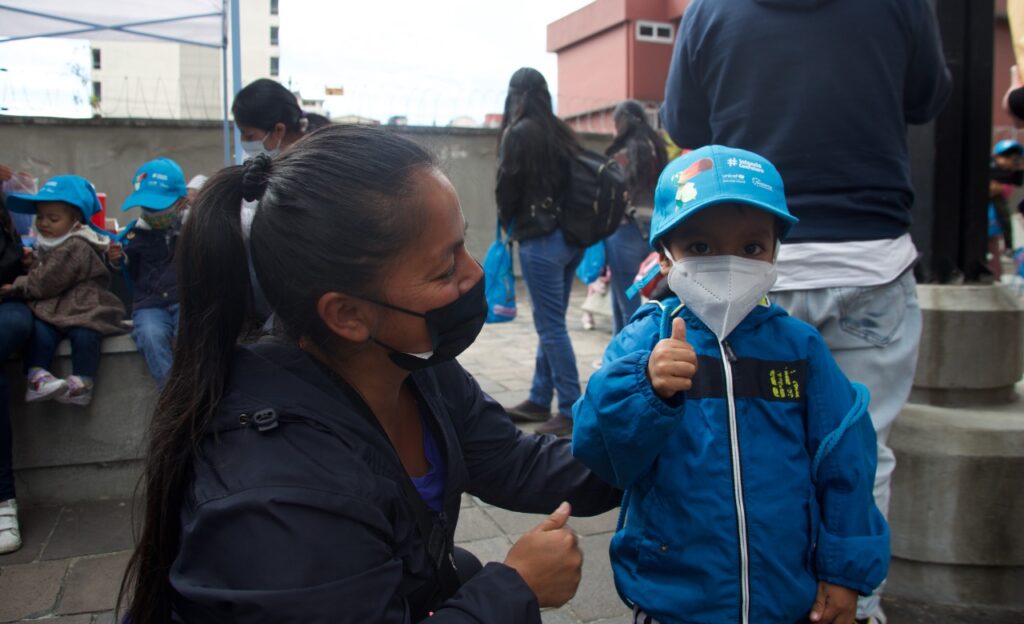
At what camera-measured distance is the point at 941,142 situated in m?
3.09

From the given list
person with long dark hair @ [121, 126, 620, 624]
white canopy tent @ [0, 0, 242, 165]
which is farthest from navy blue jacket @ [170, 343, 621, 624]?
white canopy tent @ [0, 0, 242, 165]

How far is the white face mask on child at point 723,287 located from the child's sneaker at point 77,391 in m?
2.82

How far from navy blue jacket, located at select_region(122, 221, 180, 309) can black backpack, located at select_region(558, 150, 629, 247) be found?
6.44 feet

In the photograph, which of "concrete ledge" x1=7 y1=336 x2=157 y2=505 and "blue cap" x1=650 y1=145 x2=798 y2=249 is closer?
"blue cap" x1=650 y1=145 x2=798 y2=249

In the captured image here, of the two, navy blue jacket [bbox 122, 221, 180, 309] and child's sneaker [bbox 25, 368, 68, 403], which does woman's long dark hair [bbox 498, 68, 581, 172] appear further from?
child's sneaker [bbox 25, 368, 68, 403]

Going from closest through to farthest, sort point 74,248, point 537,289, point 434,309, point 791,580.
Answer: point 434,309, point 791,580, point 74,248, point 537,289

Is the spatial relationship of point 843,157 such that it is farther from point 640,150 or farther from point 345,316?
point 640,150

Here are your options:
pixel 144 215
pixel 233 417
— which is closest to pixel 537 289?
pixel 144 215

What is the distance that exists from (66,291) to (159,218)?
61cm

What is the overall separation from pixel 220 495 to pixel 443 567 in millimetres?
473

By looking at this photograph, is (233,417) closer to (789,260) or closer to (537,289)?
(789,260)

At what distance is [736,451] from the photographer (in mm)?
1638

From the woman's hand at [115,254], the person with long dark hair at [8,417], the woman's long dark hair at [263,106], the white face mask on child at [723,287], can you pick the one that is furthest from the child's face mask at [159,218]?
the white face mask on child at [723,287]

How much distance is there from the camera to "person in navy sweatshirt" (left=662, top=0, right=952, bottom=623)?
2.19 metres
